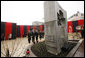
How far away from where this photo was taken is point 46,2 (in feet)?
10.1

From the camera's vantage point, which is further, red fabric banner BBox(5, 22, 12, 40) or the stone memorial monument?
red fabric banner BBox(5, 22, 12, 40)

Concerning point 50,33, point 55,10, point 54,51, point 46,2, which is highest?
point 46,2

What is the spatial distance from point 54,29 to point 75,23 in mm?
9428

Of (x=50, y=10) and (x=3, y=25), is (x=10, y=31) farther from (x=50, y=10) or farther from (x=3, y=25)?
(x=50, y=10)

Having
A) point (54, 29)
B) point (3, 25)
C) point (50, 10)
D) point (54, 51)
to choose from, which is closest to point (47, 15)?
point (50, 10)

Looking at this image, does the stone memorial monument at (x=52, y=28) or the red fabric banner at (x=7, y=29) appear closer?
the stone memorial monument at (x=52, y=28)

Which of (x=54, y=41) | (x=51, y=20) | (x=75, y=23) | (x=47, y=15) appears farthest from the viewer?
(x=75, y=23)

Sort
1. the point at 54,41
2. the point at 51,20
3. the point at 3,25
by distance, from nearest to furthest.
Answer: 1. the point at 54,41
2. the point at 51,20
3. the point at 3,25

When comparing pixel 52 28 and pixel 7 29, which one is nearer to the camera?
pixel 52 28

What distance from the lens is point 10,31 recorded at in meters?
7.93

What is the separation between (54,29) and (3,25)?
8.10 m

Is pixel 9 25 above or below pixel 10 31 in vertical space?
above

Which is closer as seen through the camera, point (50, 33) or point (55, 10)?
point (55, 10)

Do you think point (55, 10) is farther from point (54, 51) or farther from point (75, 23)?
point (75, 23)
